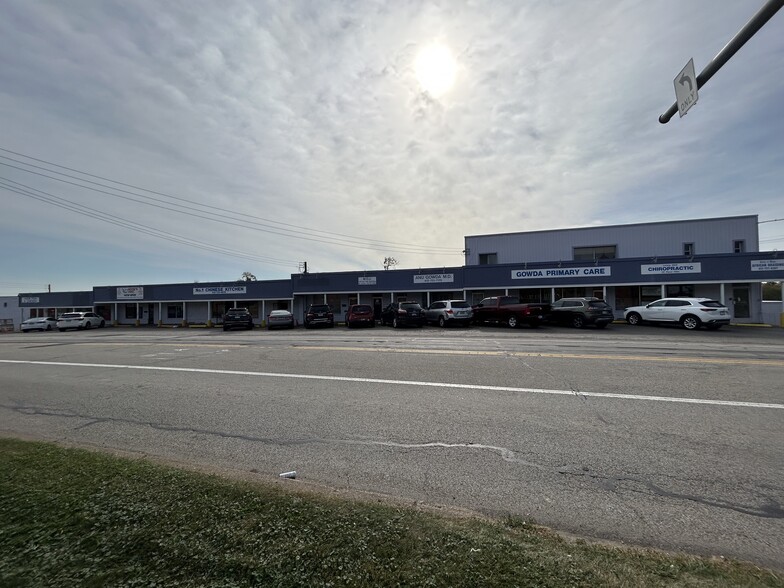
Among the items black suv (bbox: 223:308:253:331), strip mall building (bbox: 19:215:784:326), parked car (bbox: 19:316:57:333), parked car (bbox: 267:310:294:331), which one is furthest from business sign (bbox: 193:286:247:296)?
parked car (bbox: 19:316:57:333)

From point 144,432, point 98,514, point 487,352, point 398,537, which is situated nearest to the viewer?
point 398,537

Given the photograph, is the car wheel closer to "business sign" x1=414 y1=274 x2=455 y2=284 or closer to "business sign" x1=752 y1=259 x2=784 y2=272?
"business sign" x1=752 y1=259 x2=784 y2=272

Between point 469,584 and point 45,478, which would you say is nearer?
point 469,584

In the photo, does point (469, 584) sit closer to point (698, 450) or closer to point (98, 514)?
point (98, 514)

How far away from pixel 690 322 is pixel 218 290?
122 feet

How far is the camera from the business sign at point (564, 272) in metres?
26.8

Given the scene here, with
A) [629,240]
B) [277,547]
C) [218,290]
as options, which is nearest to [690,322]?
[629,240]

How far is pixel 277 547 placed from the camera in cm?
247

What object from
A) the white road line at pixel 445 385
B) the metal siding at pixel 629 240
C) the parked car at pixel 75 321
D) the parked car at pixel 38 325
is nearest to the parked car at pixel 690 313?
the metal siding at pixel 629 240

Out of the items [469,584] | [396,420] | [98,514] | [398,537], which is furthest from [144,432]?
[469,584]

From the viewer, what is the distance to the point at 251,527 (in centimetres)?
272

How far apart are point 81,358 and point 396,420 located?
516 inches

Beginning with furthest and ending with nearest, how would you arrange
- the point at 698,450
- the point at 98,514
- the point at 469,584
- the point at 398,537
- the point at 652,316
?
the point at 652,316, the point at 698,450, the point at 98,514, the point at 398,537, the point at 469,584

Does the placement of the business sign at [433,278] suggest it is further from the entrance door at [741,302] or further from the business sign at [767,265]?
the business sign at [767,265]
